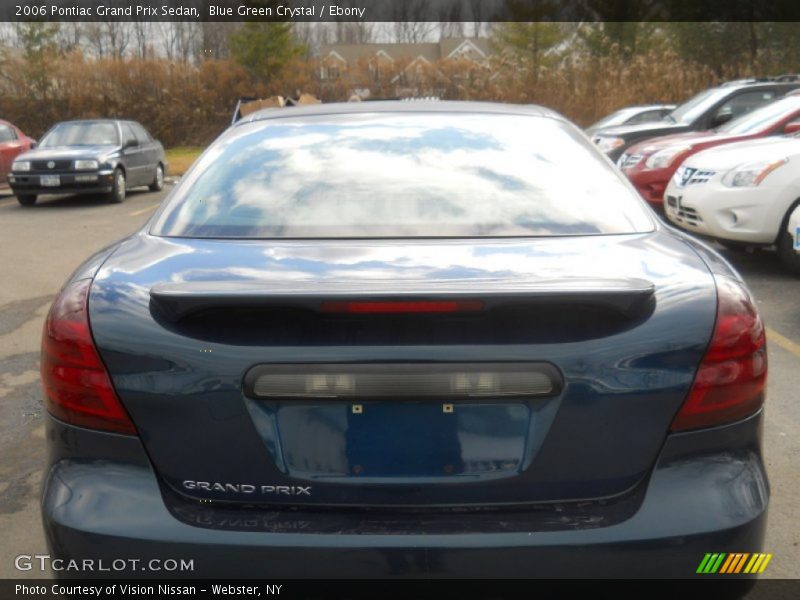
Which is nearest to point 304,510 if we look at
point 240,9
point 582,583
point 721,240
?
point 582,583

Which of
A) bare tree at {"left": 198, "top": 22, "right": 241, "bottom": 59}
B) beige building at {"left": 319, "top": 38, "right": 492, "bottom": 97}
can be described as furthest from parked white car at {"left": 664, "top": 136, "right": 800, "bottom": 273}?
bare tree at {"left": 198, "top": 22, "right": 241, "bottom": 59}

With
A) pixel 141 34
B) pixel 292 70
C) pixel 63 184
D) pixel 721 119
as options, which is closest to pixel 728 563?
pixel 721 119

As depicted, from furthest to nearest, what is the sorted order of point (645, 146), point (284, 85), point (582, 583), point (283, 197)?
point (284, 85)
point (645, 146)
point (283, 197)
point (582, 583)

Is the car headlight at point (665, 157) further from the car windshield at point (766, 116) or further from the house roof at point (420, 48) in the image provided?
the house roof at point (420, 48)

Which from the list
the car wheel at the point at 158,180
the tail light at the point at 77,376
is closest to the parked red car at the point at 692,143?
the tail light at the point at 77,376

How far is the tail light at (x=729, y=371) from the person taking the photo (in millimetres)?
2180

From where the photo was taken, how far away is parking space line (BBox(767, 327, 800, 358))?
6.05m

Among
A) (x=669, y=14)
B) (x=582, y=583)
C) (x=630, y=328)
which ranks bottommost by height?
(x=669, y=14)

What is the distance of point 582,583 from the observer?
2.10m

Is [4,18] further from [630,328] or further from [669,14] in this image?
[630,328]

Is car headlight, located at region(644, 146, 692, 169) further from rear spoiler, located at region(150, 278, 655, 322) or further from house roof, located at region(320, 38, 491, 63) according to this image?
house roof, located at region(320, 38, 491, 63)

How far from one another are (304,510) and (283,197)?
3.56ft

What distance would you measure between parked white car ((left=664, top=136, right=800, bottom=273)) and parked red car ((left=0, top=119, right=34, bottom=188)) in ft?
44.0

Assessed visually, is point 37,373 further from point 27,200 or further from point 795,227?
point 27,200
